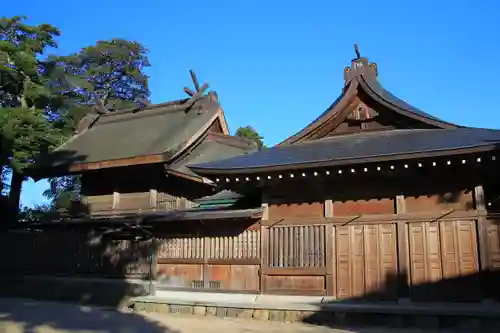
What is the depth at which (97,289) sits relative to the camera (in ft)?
47.5

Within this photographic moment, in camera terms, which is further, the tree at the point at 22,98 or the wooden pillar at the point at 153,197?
the tree at the point at 22,98

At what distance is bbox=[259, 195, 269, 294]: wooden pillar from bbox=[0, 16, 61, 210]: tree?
13614mm

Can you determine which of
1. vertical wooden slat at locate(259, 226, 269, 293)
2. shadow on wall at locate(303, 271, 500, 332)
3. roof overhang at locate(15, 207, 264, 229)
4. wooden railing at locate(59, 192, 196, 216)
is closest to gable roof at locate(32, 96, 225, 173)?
wooden railing at locate(59, 192, 196, 216)

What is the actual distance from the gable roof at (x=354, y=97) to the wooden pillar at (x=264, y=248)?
2850mm

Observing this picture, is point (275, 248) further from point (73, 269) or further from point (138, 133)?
point (138, 133)

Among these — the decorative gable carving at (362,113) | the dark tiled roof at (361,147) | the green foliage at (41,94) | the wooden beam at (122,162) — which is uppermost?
the green foliage at (41,94)

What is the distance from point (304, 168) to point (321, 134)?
344cm

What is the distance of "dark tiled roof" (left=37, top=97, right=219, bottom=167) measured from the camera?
18438 mm

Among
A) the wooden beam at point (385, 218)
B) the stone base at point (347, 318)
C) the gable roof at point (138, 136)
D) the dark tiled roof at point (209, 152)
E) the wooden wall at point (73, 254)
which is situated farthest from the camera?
the gable roof at point (138, 136)

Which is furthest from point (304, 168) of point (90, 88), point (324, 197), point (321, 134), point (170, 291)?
point (90, 88)

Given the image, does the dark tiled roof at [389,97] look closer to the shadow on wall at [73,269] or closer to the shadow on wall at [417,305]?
the shadow on wall at [417,305]

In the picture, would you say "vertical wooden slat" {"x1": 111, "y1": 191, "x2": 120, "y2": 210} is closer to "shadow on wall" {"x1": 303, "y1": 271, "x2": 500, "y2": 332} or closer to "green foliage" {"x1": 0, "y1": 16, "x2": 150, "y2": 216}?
"green foliage" {"x1": 0, "y1": 16, "x2": 150, "y2": 216}

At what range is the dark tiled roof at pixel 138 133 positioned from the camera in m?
18.4

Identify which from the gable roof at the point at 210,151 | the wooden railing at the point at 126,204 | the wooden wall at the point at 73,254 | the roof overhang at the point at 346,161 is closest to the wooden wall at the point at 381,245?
the roof overhang at the point at 346,161
